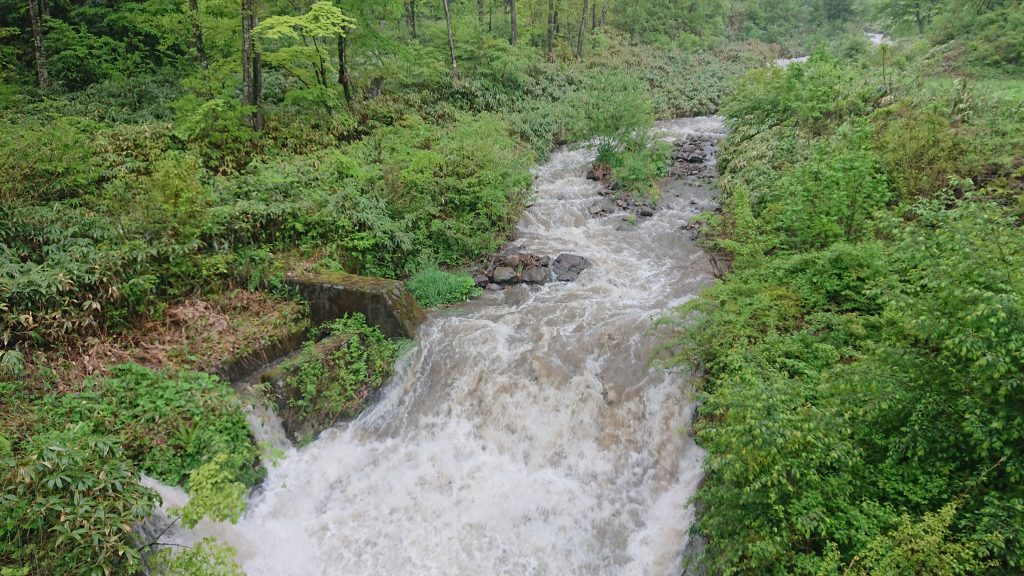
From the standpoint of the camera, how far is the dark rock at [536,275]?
1086cm

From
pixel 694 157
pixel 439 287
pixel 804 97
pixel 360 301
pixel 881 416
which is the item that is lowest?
pixel 439 287

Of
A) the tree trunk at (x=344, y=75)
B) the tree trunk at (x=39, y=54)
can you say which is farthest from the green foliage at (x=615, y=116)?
the tree trunk at (x=39, y=54)

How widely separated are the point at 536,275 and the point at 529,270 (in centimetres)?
24

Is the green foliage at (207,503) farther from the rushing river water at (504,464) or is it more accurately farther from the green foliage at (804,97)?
the green foliage at (804,97)

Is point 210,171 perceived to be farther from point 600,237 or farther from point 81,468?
point 600,237

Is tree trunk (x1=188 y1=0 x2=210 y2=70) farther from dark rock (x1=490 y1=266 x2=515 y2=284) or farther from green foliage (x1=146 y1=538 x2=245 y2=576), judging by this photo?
green foliage (x1=146 y1=538 x2=245 y2=576)

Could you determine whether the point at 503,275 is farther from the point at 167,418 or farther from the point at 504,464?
the point at 167,418

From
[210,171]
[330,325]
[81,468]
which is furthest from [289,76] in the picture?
[81,468]

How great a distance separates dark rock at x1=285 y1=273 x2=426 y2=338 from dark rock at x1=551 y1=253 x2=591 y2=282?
388 cm

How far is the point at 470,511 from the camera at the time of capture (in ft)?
20.8

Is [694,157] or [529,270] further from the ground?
[694,157]

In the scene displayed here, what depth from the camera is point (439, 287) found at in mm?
10258

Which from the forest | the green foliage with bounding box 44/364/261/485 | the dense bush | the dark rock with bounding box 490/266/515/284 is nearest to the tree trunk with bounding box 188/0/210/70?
the forest

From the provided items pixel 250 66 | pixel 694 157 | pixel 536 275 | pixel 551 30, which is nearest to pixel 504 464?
pixel 536 275
